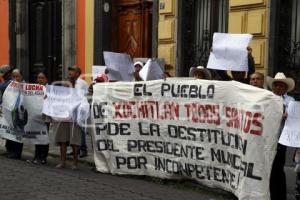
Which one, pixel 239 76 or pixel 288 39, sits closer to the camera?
pixel 239 76

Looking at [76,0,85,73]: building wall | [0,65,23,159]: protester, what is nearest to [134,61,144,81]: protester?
[0,65,23,159]: protester

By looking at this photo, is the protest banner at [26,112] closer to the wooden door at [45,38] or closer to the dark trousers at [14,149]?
the dark trousers at [14,149]

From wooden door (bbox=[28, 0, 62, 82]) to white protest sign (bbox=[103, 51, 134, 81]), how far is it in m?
7.01

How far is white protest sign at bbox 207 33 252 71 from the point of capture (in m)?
8.32

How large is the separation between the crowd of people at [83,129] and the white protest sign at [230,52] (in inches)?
9.4

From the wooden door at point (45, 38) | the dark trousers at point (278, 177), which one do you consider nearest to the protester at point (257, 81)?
the dark trousers at point (278, 177)

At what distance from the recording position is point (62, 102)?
1012 cm

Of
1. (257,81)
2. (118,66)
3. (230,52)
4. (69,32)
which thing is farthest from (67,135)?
(69,32)

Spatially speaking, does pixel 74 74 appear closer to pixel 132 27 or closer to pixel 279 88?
pixel 279 88

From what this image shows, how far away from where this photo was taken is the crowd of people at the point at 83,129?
23.7ft

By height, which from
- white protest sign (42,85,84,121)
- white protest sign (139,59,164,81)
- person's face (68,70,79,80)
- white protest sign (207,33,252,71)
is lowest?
white protest sign (42,85,84,121)

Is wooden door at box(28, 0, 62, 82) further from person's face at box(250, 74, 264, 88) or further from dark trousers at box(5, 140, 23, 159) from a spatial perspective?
person's face at box(250, 74, 264, 88)

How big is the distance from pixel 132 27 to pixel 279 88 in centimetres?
844

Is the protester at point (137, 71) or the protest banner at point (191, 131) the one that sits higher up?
the protester at point (137, 71)
